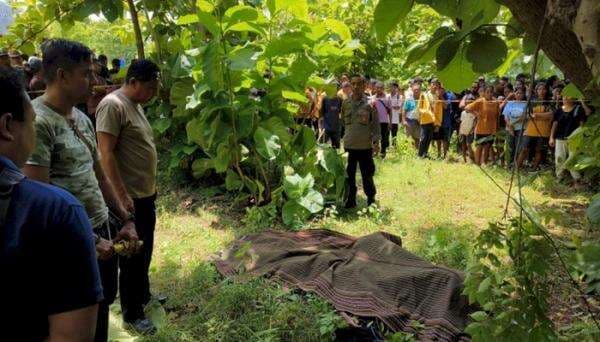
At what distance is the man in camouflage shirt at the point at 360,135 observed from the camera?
6.44 m

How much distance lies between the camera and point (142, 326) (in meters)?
3.47

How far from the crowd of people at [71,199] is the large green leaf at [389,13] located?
0.95 meters

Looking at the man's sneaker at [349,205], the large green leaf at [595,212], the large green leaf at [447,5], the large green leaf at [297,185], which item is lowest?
the man's sneaker at [349,205]

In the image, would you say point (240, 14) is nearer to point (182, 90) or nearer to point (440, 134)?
point (182, 90)

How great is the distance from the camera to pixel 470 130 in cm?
959

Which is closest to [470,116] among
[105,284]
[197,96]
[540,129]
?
[540,129]

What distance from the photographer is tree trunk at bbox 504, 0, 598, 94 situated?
3.86 ft

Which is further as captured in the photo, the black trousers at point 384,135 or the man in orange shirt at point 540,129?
the black trousers at point 384,135

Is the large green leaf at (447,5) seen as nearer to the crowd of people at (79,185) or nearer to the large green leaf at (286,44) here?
the crowd of people at (79,185)

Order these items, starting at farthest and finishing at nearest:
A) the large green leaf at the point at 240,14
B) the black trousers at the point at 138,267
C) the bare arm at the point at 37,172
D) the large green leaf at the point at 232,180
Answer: the large green leaf at the point at 232,180
the large green leaf at the point at 240,14
the black trousers at the point at 138,267
the bare arm at the point at 37,172

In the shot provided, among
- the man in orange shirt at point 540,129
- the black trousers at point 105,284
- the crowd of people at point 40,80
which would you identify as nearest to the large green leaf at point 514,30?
the black trousers at point 105,284

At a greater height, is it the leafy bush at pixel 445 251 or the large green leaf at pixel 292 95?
the large green leaf at pixel 292 95

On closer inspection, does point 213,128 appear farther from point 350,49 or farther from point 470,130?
point 470,130

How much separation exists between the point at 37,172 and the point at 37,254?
3.79 feet
